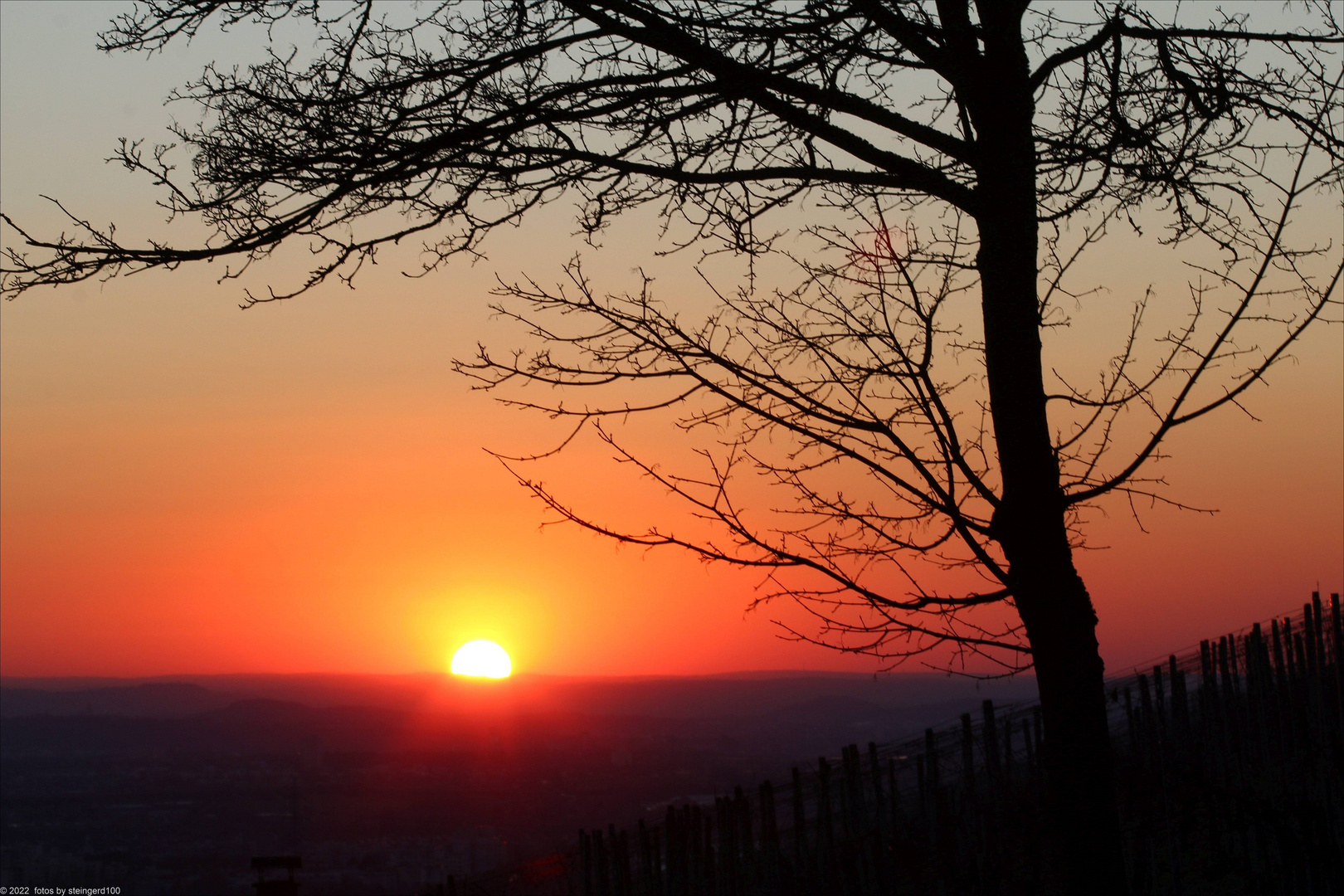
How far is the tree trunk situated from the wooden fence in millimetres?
4211

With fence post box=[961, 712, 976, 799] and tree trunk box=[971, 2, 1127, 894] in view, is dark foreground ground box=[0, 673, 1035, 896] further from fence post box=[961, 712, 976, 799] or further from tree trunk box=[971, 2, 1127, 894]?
fence post box=[961, 712, 976, 799]

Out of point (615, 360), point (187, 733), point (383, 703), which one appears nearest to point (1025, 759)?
point (615, 360)

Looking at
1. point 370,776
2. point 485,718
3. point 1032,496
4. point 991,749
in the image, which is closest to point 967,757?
point 991,749

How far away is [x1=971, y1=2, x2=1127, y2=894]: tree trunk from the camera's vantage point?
3713 mm

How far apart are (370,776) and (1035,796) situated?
163 feet

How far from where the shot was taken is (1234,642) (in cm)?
1002

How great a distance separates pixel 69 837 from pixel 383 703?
5236 centimetres

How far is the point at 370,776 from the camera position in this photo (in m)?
54.9

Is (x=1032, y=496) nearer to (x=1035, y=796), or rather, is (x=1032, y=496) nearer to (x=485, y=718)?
(x=1035, y=796)

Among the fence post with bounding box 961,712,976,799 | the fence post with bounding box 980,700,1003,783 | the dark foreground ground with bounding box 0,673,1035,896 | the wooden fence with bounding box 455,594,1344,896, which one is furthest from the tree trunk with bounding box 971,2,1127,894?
the fence post with bounding box 980,700,1003,783

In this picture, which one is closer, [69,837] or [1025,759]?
[1025,759]

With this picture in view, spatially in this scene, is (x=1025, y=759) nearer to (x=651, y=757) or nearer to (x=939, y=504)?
(x=939, y=504)

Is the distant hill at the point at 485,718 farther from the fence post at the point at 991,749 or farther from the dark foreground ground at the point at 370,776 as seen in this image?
the fence post at the point at 991,749

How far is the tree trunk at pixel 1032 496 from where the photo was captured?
371 centimetres
